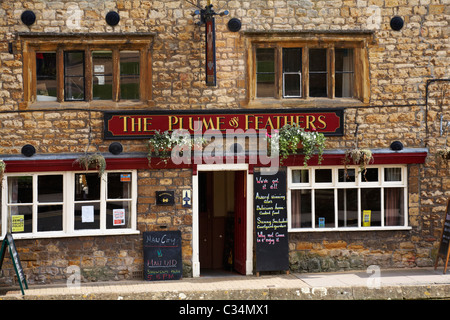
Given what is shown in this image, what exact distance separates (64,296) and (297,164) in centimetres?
517

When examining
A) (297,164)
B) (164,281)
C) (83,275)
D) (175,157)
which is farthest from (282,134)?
(83,275)

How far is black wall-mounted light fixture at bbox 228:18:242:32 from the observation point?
13.7m

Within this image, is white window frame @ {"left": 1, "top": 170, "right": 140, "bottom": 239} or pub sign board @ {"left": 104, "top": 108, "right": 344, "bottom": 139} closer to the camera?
white window frame @ {"left": 1, "top": 170, "right": 140, "bottom": 239}

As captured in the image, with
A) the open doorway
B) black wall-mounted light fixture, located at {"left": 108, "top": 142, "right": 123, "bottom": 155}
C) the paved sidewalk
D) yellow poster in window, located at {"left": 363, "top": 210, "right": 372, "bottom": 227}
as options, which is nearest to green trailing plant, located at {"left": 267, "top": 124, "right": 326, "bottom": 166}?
yellow poster in window, located at {"left": 363, "top": 210, "right": 372, "bottom": 227}

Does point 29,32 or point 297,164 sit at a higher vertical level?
point 29,32

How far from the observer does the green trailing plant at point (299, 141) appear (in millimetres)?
13641

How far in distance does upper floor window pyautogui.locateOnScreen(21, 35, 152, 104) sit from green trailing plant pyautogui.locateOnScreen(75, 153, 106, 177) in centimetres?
117

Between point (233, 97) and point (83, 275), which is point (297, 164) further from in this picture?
point (83, 275)

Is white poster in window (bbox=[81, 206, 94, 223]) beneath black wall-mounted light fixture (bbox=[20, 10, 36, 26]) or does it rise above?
beneath

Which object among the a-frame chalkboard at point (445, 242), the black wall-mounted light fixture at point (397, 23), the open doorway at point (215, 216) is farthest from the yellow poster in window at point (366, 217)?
the black wall-mounted light fixture at point (397, 23)

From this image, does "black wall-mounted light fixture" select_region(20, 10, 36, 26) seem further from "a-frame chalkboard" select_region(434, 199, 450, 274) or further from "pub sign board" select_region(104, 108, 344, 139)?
"a-frame chalkboard" select_region(434, 199, 450, 274)

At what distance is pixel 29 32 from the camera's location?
13.3 m

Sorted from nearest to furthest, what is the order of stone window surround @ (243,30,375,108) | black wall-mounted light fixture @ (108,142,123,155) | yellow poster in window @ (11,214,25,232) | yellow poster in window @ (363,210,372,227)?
yellow poster in window @ (11,214,25,232)
black wall-mounted light fixture @ (108,142,123,155)
stone window surround @ (243,30,375,108)
yellow poster in window @ (363,210,372,227)

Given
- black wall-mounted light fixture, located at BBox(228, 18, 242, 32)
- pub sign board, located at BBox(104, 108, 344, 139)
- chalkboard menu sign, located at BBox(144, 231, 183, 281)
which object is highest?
black wall-mounted light fixture, located at BBox(228, 18, 242, 32)
